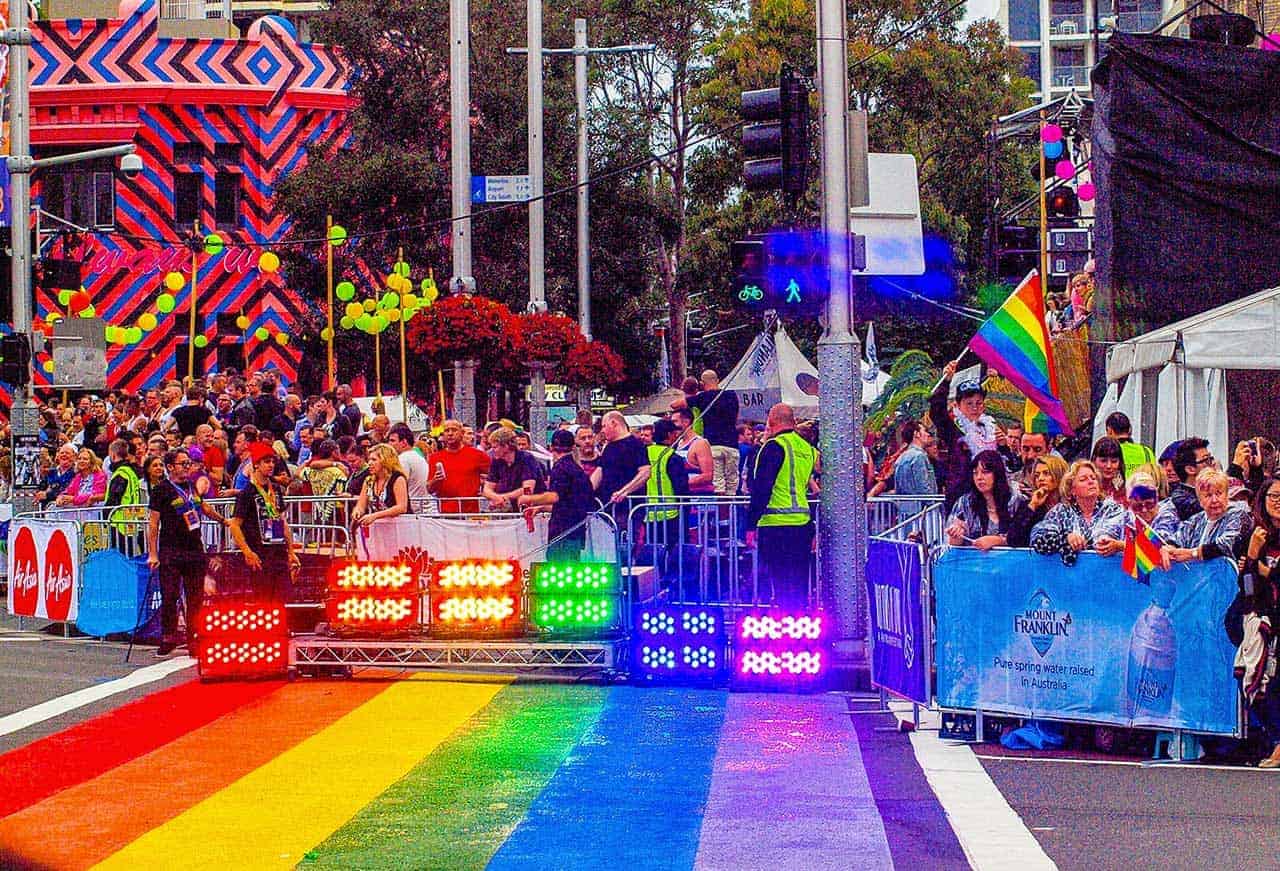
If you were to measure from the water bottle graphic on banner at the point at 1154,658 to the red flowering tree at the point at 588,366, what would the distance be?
18626mm

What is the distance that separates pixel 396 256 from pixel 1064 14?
3067 inches

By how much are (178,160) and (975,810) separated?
47.1 m

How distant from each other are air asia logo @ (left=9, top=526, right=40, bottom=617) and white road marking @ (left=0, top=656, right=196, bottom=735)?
371cm

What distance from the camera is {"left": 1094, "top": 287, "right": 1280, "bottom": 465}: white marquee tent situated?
1777cm

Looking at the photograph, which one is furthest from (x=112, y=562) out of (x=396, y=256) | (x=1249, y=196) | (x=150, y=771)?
(x=396, y=256)

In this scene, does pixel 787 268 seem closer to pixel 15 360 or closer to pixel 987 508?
pixel 987 508

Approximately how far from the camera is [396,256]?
47250 millimetres

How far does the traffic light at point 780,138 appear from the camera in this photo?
1521 centimetres

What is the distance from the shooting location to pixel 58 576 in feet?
67.0

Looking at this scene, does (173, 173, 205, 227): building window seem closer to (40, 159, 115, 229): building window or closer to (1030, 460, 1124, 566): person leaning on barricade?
(40, 159, 115, 229): building window

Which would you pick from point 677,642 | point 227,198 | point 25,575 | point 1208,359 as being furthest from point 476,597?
point 227,198

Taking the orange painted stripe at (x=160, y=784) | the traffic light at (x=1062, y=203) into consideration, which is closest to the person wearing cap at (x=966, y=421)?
the orange painted stripe at (x=160, y=784)

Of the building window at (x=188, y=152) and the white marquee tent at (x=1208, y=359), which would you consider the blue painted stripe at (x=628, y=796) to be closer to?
the white marquee tent at (x=1208, y=359)

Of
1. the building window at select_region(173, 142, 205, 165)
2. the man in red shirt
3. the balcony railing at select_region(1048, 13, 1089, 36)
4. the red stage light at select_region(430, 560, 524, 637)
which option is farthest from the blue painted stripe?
the balcony railing at select_region(1048, 13, 1089, 36)
